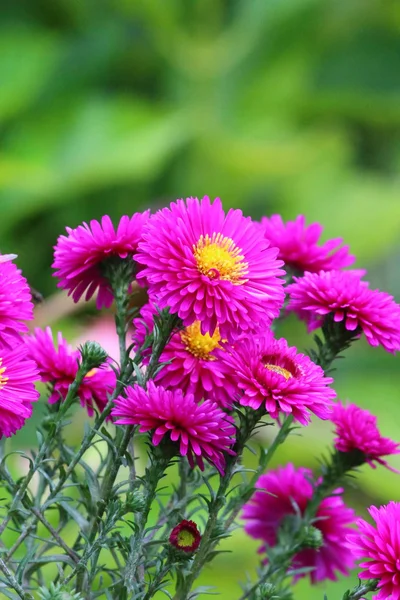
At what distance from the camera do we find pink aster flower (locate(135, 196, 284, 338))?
1.19ft

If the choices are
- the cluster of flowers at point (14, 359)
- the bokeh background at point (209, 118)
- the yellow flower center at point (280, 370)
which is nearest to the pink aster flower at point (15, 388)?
the cluster of flowers at point (14, 359)

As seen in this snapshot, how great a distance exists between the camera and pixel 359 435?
0.45 m

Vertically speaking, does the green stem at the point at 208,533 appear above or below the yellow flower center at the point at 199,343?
below

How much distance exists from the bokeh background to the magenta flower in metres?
1.35

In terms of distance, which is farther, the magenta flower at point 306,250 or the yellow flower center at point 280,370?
the magenta flower at point 306,250

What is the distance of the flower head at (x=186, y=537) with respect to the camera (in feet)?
1.21

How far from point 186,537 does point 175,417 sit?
6 centimetres

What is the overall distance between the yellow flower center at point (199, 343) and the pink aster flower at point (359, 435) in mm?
87

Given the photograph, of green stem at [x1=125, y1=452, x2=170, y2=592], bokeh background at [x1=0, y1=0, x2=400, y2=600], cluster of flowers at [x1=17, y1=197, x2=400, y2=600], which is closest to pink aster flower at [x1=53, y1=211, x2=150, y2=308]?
cluster of flowers at [x1=17, y1=197, x2=400, y2=600]

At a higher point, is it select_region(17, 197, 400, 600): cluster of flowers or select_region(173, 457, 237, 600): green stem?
select_region(17, 197, 400, 600): cluster of flowers

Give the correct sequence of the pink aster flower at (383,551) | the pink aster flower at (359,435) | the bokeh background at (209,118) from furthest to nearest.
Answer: the bokeh background at (209,118), the pink aster flower at (359,435), the pink aster flower at (383,551)

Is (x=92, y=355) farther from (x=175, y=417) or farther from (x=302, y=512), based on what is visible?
(x=302, y=512)

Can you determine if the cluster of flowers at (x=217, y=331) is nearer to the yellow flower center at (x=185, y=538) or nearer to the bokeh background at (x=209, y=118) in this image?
the yellow flower center at (x=185, y=538)

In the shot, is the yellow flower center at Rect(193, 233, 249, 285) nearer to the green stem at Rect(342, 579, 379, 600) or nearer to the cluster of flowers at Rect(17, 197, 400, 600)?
the cluster of flowers at Rect(17, 197, 400, 600)
